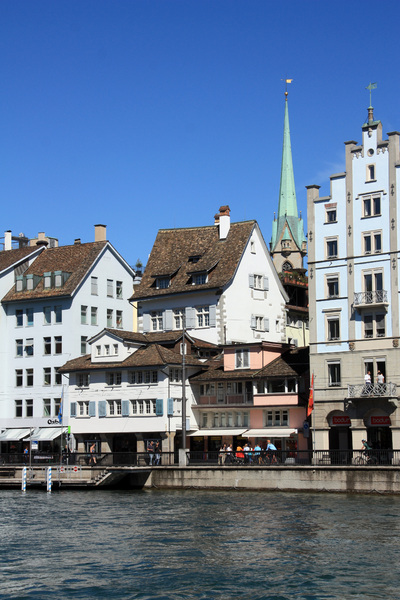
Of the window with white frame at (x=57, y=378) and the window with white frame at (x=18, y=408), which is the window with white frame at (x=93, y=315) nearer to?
the window with white frame at (x=57, y=378)

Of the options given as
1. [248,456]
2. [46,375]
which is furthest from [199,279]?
[248,456]

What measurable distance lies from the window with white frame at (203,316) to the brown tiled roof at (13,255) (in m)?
20.4

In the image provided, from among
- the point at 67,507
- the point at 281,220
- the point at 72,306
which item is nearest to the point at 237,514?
the point at 67,507

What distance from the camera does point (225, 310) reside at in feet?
281

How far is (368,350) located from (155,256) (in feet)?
93.6

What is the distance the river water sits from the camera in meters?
34.7

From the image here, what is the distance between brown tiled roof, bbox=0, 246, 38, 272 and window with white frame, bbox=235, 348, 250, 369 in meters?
27.6

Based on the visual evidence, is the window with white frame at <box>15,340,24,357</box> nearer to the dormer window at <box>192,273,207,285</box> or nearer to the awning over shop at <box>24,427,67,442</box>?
the awning over shop at <box>24,427,67,442</box>

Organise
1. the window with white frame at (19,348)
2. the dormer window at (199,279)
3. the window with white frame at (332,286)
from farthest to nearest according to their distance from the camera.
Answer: the window with white frame at (19,348)
the dormer window at (199,279)
the window with white frame at (332,286)

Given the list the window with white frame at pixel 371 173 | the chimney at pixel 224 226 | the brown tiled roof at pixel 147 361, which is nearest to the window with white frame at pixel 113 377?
the brown tiled roof at pixel 147 361

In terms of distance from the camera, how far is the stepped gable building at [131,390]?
79.1 metres

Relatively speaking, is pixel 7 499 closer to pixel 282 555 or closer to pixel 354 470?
pixel 354 470

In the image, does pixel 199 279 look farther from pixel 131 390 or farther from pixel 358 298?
pixel 358 298

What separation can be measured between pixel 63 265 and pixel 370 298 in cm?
3464
